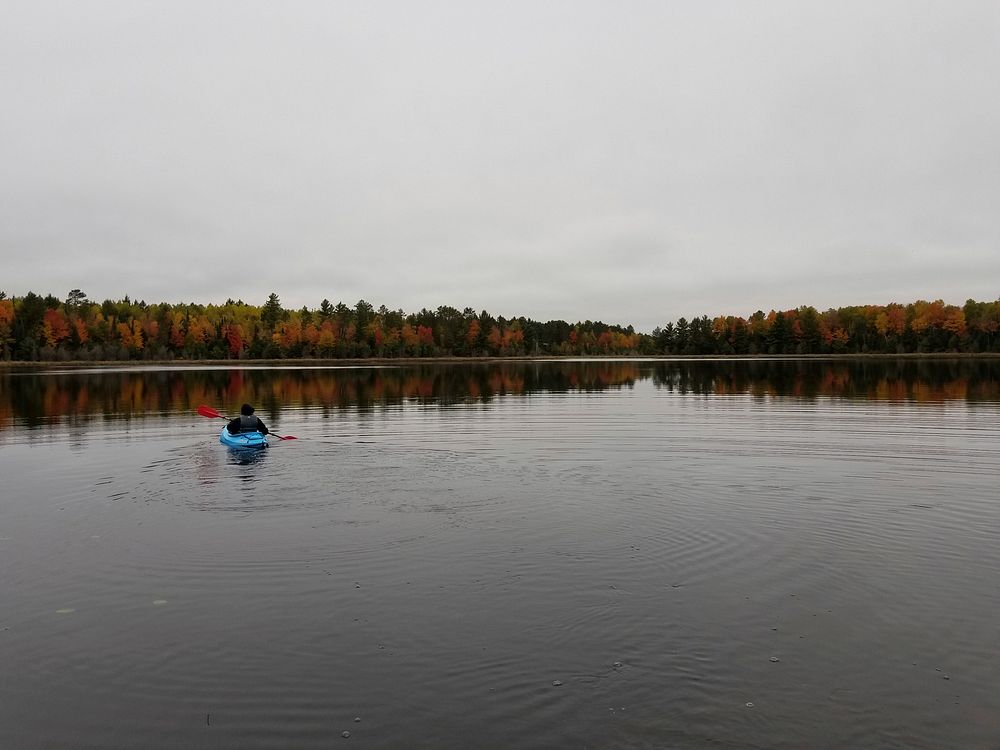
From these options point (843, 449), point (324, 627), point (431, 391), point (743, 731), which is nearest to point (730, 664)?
point (743, 731)

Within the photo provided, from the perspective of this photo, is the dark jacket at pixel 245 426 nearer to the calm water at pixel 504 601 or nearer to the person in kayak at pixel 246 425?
the person in kayak at pixel 246 425

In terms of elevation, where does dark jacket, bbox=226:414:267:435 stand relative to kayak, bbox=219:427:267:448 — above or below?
above

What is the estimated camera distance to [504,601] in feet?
40.3

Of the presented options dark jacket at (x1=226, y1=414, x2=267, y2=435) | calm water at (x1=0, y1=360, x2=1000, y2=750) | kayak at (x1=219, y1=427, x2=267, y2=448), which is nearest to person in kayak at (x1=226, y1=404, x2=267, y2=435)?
dark jacket at (x1=226, y1=414, x2=267, y2=435)

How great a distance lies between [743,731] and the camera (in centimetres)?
816

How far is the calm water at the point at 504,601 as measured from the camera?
855 cm

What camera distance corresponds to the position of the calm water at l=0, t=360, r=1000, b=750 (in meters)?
8.55

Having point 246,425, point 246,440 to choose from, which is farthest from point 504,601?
point 246,425

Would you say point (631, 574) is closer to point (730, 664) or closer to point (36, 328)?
point (730, 664)

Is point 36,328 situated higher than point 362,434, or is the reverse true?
point 36,328

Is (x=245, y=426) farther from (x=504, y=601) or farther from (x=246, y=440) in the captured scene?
(x=504, y=601)

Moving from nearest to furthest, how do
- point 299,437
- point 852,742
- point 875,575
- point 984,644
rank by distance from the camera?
1. point 852,742
2. point 984,644
3. point 875,575
4. point 299,437

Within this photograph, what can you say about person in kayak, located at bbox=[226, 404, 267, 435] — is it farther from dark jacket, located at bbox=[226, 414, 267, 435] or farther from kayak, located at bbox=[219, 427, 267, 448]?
kayak, located at bbox=[219, 427, 267, 448]

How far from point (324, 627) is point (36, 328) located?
226m
